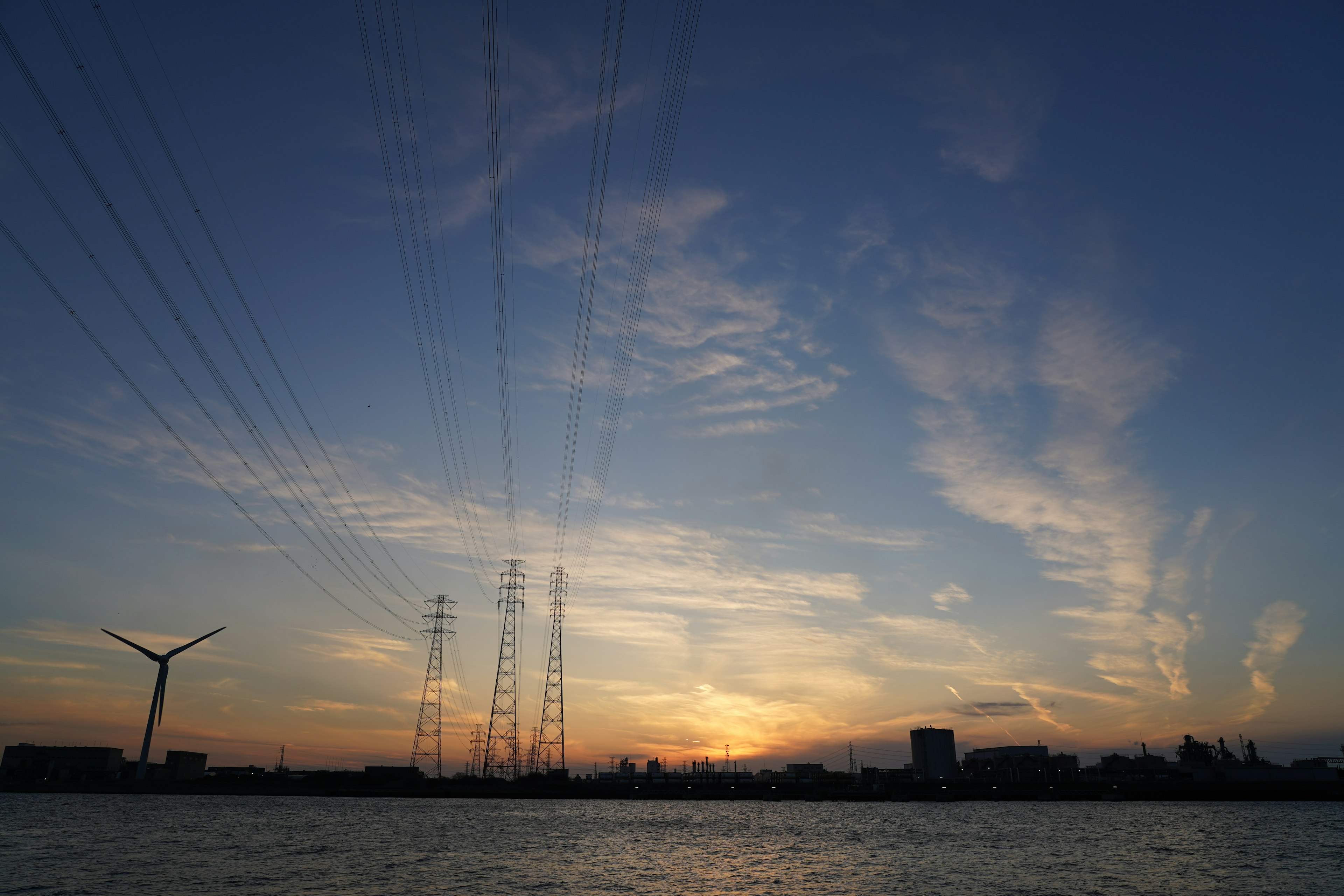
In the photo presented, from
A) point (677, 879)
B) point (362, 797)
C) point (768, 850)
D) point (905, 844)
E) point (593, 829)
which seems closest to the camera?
point (677, 879)

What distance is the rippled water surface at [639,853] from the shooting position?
2007 inches

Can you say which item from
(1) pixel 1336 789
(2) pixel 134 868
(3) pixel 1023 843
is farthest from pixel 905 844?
(1) pixel 1336 789

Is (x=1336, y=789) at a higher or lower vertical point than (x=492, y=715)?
lower

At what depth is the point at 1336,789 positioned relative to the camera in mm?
199625

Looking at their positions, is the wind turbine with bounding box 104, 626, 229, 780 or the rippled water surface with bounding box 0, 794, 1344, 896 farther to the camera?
the wind turbine with bounding box 104, 626, 229, 780

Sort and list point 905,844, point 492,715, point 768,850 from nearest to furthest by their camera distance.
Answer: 1. point 768,850
2. point 905,844
3. point 492,715

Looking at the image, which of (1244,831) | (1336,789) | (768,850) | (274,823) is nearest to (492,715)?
(274,823)

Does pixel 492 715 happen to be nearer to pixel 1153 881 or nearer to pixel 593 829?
pixel 593 829

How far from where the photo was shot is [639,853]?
73062 millimetres

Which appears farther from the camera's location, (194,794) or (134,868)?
(194,794)

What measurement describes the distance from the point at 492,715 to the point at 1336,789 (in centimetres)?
22433

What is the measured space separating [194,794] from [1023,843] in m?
207

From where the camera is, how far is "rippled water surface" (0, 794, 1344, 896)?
5097 centimetres

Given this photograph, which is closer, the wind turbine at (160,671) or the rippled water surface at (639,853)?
the rippled water surface at (639,853)
